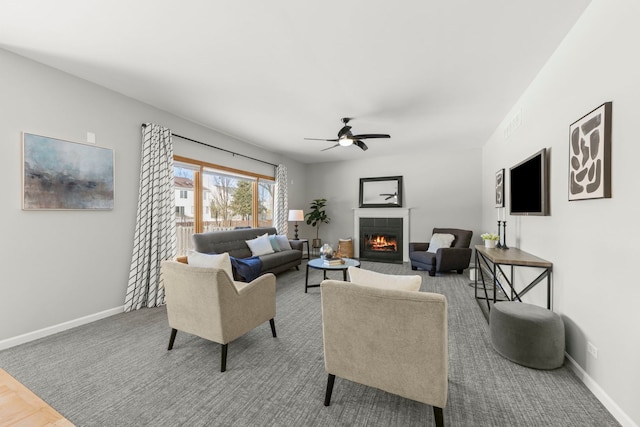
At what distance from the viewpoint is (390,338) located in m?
1.45

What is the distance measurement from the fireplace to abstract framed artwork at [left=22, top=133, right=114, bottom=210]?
531 centimetres

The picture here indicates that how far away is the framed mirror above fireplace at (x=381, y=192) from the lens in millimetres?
6699

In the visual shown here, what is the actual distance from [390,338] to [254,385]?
3.56 ft

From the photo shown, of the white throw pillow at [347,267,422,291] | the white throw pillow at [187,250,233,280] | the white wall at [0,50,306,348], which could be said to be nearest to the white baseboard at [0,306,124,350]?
the white wall at [0,50,306,348]

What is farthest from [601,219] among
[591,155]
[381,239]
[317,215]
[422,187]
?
[317,215]

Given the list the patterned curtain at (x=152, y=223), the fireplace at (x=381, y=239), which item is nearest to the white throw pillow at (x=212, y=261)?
the patterned curtain at (x=152, y=223)

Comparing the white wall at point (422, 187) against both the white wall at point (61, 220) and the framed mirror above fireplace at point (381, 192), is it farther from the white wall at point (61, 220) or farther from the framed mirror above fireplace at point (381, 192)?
the white wall at point (61, 220)

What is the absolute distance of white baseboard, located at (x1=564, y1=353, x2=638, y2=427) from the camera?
59.0 inches

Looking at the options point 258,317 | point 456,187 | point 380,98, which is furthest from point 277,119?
point 456,187

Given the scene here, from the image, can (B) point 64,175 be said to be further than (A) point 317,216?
No

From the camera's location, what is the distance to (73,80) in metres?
2.87

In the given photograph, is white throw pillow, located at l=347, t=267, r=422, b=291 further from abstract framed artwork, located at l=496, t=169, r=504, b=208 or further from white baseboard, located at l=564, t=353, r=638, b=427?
abstract framed artwork, located at l=496, t=169, r=504, b=208

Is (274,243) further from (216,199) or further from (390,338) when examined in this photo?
(390,338)

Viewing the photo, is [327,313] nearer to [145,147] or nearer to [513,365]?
[513,365]
